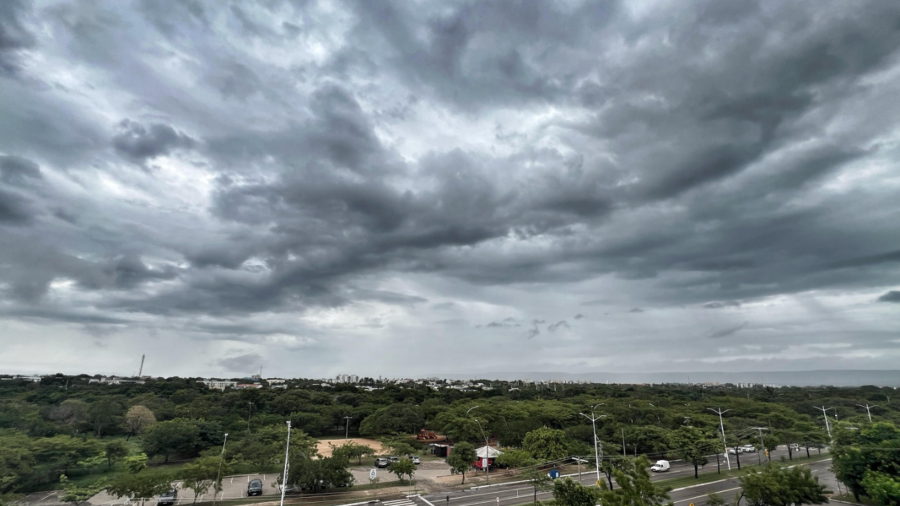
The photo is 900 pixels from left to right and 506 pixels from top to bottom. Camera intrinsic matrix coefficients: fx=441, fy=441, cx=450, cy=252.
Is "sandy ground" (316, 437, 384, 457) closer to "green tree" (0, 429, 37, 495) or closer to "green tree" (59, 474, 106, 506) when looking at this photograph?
"green tree" (59, 474, 106, 506)

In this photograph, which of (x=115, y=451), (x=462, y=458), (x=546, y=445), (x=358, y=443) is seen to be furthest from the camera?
(x=358, y=443)

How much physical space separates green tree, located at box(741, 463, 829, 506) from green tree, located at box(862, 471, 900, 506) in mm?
10046

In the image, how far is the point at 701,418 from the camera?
7862cm

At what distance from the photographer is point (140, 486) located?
40.8 meters

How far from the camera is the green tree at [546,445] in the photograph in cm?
6062

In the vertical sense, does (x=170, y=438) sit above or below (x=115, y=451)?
above

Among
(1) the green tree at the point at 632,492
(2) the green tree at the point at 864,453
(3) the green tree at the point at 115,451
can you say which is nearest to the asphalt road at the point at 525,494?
(2) the green tree at the point at 864,453

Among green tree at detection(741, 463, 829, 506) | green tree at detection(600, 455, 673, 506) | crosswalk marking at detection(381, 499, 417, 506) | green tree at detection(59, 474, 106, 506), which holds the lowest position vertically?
crosswalk marking at detection(381, 499, 417, 506)

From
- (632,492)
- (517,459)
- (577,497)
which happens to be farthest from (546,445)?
(632,492)

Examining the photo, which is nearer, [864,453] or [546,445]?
[864,453]

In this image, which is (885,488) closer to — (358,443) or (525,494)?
(525,494)

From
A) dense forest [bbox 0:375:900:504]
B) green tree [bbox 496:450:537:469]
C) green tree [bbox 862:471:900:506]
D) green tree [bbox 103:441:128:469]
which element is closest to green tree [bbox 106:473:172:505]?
dense forest [bbox 0:375:900:504]

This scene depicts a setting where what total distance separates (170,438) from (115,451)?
744cm

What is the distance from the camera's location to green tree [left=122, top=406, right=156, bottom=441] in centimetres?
7938
